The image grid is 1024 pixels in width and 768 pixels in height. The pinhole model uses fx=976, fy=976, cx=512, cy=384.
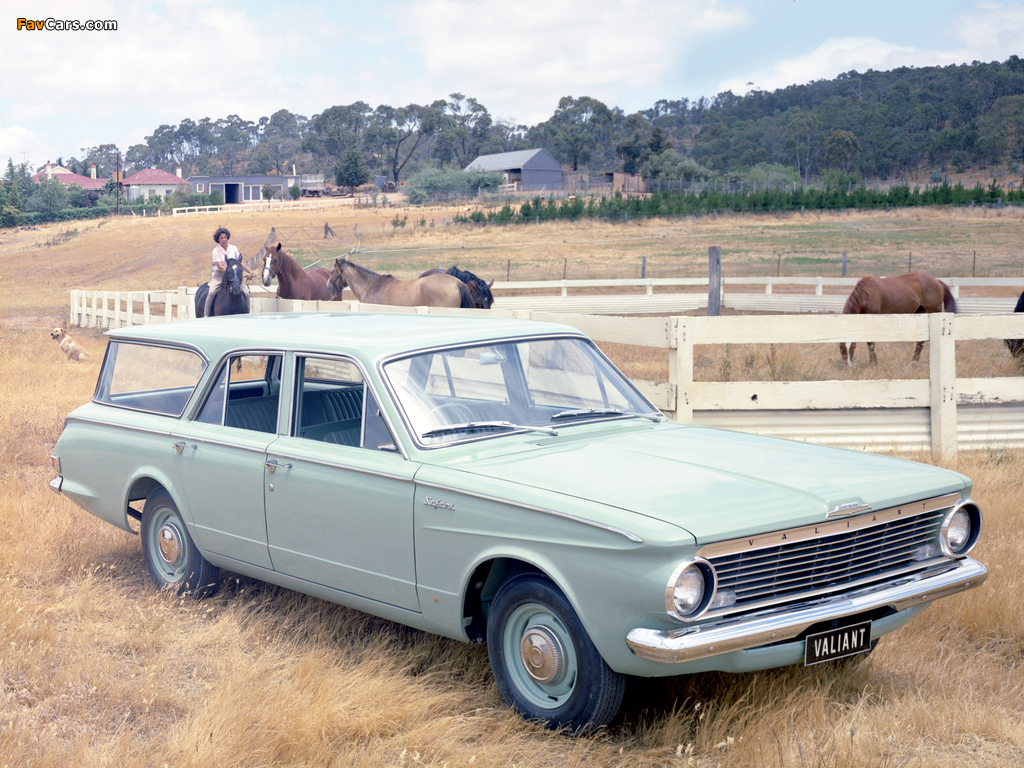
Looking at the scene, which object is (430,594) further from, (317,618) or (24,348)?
(24,348)

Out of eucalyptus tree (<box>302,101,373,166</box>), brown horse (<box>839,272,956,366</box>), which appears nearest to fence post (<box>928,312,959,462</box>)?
brown horse (<box>839,272,956,366</box>)

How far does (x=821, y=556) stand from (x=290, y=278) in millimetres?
15332

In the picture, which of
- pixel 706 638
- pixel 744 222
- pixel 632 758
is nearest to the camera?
pixel 706 638

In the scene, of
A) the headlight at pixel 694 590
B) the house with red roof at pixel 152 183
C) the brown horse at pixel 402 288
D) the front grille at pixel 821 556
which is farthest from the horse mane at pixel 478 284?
the house with red roof at pixel 152 183

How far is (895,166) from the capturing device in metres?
108

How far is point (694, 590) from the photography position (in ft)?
11.3

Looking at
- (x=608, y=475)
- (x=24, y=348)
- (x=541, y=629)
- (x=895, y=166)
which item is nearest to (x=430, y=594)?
(x=541, y=629)

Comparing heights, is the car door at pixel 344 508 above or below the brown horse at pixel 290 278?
below

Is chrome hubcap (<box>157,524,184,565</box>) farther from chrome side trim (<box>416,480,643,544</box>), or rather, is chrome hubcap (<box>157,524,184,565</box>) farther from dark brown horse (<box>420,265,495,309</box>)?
dark brown horse (<box>420,265,495,309</box>)

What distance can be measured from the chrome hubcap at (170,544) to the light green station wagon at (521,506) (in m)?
0.01

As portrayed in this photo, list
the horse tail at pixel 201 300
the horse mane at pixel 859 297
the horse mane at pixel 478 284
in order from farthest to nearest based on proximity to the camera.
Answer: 1. the horse tail at pixel 201 300
2. the horse mane at pixel 478 284
3. the horse mane at pixel 859 297

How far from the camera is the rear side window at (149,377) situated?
18.4 feet

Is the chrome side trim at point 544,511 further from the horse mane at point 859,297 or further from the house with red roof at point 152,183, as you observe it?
the house with red roof at point 152,183

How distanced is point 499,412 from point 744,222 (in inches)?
2194
